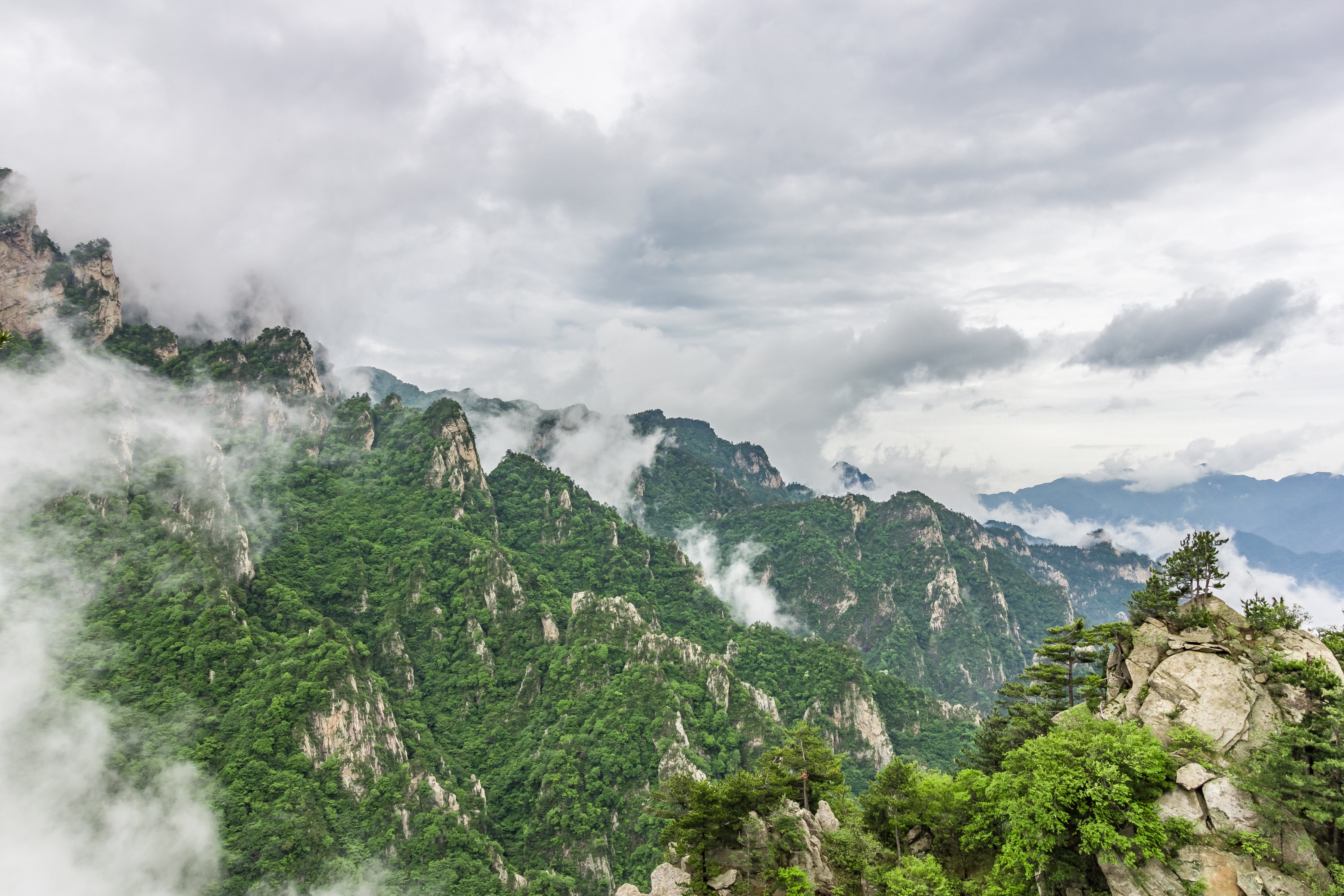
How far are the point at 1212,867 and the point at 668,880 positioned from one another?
35973 mm

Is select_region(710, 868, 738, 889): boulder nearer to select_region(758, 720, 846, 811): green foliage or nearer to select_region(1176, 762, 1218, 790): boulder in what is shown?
select_region(758, 720, 846, 811): green foliage

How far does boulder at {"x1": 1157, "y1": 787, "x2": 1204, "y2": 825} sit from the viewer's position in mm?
30047

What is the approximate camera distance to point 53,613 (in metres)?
92.9

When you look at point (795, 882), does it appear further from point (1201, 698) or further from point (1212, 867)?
point (1201, 698)

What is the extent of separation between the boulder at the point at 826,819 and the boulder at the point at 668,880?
12.1 metres

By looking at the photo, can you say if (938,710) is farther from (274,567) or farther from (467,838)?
(274,567)

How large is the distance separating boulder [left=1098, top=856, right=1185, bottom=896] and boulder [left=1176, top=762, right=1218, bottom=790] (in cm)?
429

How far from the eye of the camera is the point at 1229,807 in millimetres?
29453

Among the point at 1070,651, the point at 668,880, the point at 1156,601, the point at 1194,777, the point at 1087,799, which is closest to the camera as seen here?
the point at 1087,799

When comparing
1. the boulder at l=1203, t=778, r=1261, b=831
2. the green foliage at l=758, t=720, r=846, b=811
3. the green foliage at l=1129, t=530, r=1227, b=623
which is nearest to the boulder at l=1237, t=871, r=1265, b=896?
the boulder at l=1203, t=778, r=1261, b=831

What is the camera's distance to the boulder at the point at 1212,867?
91.7 ft

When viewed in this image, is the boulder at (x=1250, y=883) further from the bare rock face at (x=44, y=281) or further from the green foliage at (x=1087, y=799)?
the bare rock face at (x=44, y=281)

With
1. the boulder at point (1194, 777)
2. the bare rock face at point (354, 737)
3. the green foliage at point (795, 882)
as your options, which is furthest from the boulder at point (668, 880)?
the bare rock face at point (354, 737)

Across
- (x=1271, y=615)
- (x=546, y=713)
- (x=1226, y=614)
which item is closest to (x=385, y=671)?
(x=546, y=713)
